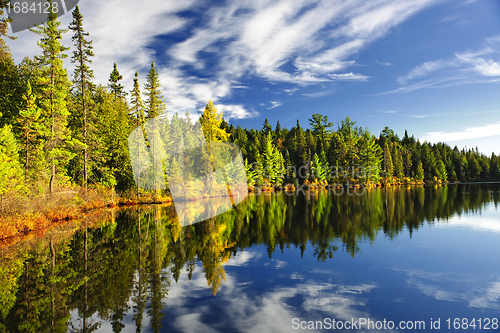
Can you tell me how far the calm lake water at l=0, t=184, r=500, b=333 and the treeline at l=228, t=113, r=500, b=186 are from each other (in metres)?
49.9

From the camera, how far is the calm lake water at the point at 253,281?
6145mm

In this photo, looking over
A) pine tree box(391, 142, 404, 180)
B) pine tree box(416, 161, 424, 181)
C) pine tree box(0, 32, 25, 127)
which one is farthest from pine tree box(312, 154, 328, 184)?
pine tree box(0, 32, 25, 127)

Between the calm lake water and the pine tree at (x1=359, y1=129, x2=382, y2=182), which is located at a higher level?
the pine tree at (x1=359, y1=129, x2=382, y2=182)

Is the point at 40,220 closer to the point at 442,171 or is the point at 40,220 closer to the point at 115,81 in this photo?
the point at 115,81

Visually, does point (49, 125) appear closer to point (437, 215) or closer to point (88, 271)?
point (88, 271)

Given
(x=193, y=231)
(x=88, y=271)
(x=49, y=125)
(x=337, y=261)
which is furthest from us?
(x=49, y=125)

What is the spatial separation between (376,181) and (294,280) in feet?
247

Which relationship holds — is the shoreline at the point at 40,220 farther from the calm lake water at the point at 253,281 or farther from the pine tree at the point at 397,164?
the pine tree at the point at 397,164

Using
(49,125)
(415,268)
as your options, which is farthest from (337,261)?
(49,125)

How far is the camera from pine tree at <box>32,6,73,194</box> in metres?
22.7

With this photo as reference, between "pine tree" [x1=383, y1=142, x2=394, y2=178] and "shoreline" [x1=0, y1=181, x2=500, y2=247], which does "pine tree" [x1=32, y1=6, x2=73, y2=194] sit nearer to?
"shoreline" [x1=0, y1=181, x2=500, y2=247]

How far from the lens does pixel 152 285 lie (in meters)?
8.02

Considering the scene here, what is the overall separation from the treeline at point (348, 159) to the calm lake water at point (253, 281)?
49933 mm

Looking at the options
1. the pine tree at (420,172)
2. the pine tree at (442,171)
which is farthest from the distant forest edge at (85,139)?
the pine tree at (442,171)
